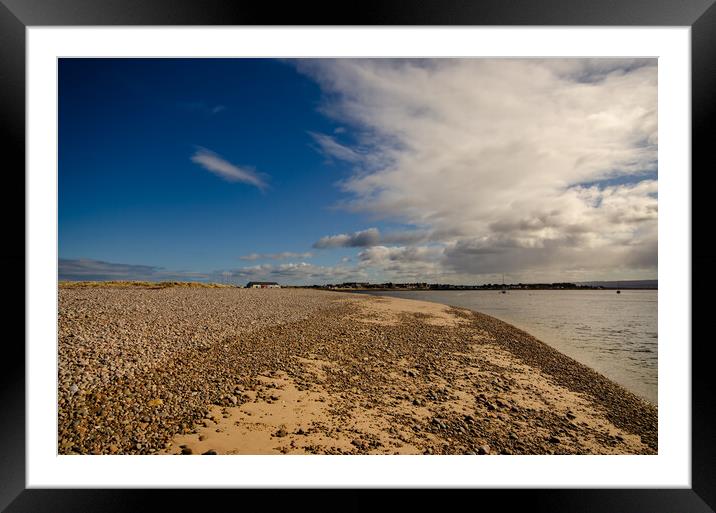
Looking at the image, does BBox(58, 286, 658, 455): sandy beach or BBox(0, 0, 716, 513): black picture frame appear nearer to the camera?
BBox(0, 0, 716, 513): black picture frame

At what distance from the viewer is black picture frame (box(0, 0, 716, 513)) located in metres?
1.77

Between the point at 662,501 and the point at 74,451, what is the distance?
386cm

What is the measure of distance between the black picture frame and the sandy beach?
0.37 metres

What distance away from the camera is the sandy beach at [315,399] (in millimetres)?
2332

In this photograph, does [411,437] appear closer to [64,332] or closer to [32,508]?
[32,508]

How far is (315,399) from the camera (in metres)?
3.07
